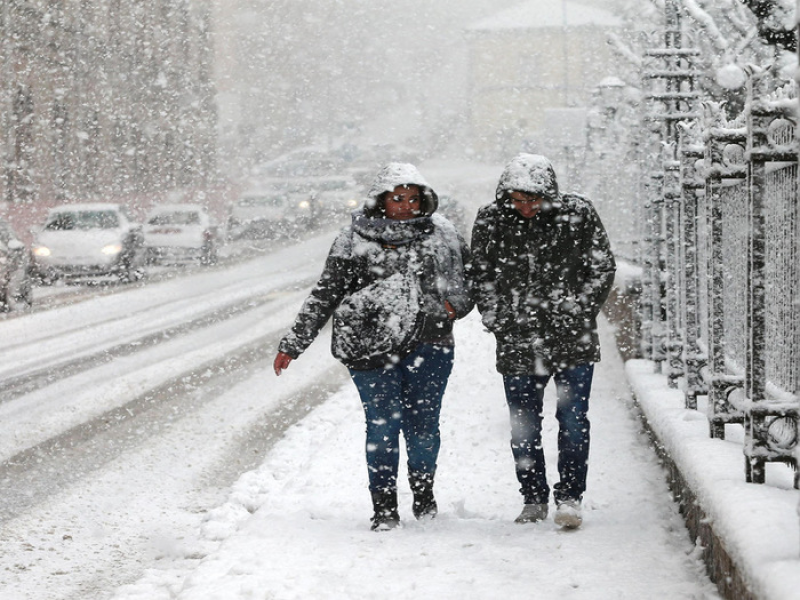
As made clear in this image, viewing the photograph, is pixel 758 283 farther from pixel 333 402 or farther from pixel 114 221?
pixel 114 221

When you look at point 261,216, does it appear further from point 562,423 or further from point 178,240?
point 562,423

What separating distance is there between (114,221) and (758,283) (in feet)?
69.5

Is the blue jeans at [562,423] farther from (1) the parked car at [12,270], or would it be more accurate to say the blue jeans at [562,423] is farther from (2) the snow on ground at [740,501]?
(1) the parked car at [12,270]

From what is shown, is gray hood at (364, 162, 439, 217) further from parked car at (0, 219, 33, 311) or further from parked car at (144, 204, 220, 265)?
parked car at (144, 204, 220, 265)

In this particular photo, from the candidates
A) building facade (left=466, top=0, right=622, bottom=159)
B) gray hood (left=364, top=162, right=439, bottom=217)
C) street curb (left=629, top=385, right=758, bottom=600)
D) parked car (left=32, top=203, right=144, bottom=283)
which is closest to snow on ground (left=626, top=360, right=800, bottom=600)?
street curb (left=629, top=385, right=758, bottom=600)

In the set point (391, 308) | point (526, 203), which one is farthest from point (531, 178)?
point (391, 308)

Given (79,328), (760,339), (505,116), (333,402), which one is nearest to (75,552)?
(760,339)

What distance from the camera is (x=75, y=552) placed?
565cm

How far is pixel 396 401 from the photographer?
17.3 ft

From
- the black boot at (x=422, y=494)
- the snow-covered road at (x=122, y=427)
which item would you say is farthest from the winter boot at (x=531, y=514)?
the snow-covered road at (x=122, y=427)

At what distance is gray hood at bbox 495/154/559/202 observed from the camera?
502 cm

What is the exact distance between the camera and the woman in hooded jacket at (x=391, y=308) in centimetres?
517

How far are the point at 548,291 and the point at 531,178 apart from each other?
504 millimetres

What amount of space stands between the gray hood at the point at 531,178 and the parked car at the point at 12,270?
14.3m
